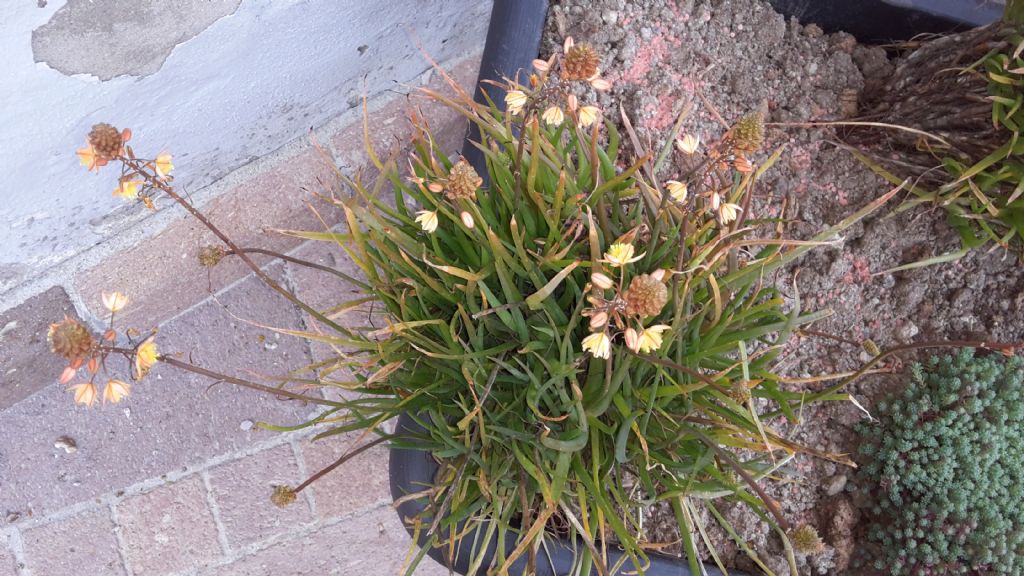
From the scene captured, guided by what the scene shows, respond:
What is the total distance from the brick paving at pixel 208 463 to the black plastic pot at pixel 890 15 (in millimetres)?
751

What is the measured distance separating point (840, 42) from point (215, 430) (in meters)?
1.62

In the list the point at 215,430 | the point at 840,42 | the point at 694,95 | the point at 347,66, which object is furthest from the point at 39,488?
the point at 840,42

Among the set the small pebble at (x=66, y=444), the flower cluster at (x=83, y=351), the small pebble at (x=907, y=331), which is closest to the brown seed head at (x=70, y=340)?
the flower cluster at (x=83, y=351)

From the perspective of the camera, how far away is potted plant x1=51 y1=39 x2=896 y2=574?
0.92 m

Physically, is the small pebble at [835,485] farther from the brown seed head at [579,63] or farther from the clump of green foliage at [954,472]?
the brown seed head at [579,63]

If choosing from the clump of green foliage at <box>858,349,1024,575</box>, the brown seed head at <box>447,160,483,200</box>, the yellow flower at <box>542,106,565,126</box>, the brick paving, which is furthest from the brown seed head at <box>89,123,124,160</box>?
the clump of green foliage at <box>858,349,1024,575</box>

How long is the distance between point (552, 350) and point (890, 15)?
101 cm

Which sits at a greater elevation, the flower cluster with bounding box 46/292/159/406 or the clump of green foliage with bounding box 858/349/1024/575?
the flower cluster with bounding box 46/292/159/406

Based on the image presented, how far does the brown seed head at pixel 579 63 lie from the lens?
0.72m

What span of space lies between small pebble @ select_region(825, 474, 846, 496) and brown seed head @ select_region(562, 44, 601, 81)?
0.94m

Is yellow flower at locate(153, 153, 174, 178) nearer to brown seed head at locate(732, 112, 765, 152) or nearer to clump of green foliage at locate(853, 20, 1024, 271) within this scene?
brown seed head at locate(732, 112, 765, 152)

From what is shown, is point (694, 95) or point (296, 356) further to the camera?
point (296, 356)

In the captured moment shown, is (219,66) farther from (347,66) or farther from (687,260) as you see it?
(687,260)

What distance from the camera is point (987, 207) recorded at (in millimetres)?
1197
